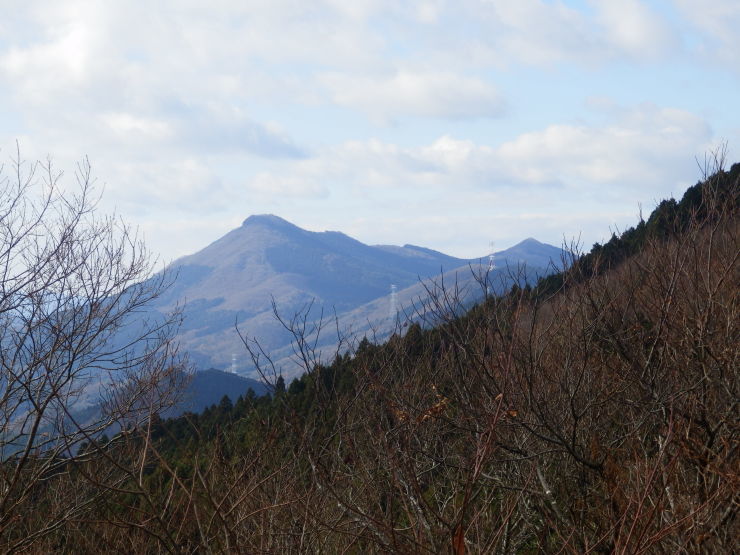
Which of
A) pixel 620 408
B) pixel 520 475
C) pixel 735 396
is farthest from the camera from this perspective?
pixel 620 408

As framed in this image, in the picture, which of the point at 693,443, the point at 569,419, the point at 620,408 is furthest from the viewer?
the point at 620,408

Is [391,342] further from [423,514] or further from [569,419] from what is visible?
[423,514]

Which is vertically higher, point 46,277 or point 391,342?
point 46,277

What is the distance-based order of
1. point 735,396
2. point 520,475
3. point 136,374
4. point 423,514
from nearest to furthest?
point 423,514
point 735,396
point 520,475
point 136,374

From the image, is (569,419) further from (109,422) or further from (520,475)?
(109,422)

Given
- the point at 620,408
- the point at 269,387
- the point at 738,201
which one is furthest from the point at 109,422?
the point at 738,201

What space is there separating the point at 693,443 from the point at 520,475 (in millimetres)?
1836

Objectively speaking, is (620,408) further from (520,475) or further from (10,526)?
(10,526)

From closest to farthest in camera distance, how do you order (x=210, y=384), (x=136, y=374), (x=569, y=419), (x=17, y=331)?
(x=569, y=419)
(x=17, y=331)
(x=136, y=374)
(x=210, y=384)

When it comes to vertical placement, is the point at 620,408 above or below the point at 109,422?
below

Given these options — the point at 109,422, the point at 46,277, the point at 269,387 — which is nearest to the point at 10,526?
the point at 109,422

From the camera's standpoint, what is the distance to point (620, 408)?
9.23 m

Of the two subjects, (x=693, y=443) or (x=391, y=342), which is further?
(x=391, y=342)

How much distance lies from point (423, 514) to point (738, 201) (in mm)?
11133
